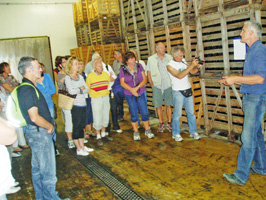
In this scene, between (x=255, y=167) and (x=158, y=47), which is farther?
(x=158, y=47)

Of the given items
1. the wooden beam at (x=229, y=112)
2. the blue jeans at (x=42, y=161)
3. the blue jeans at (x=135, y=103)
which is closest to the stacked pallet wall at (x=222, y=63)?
the wooden beam at (x=229, y=112)

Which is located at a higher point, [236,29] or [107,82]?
[236,29]

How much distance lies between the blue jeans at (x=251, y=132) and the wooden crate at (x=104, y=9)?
338 inches

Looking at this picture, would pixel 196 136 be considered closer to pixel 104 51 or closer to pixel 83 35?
pixel 104 51

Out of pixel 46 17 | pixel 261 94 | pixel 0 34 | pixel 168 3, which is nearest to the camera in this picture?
pixel 261 94

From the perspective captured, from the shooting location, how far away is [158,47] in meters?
5.78

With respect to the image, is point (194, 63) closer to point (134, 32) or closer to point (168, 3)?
point (168, 3)

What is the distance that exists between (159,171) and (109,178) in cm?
82

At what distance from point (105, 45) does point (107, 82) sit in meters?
5.74

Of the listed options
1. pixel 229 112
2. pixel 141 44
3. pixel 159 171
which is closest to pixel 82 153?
pixel 159 171

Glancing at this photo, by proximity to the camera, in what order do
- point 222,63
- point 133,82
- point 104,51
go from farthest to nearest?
point 104,51, point 133,82, point 222,63

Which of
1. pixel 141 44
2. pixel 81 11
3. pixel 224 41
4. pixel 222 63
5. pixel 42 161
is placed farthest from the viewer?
pixel 81 11

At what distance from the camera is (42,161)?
3100 mm

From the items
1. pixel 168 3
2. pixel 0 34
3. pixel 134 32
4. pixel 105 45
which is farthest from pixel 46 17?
pixel 168 3
